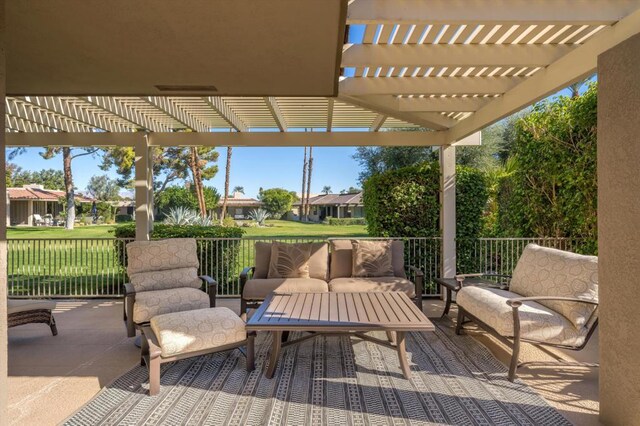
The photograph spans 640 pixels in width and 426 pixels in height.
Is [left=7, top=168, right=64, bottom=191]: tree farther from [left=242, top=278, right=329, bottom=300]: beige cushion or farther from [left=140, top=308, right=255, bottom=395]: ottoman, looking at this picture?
[left=140, top=308, right=255, bottom=395]: ottoman

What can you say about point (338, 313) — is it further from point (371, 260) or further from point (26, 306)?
point (26, 306)

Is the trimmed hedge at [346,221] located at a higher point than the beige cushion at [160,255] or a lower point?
lower

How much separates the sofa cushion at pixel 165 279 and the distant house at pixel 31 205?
2706cm

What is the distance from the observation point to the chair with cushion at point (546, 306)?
10.9 ft

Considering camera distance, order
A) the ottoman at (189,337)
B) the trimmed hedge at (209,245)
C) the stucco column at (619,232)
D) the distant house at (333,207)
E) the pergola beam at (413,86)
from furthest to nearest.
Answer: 1. the distant house at (333,207)
2. the trimmed hedge at (209,245)
3. the pergola beam at (413,86)
4. the ottoman at (189,337)
5. the stucco column at (619,232)

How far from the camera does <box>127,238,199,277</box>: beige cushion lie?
4668 mm

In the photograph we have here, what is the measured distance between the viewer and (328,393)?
3.06m

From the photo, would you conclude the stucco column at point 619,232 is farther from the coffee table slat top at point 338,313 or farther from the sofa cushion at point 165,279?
the sofa cushion at point 165,279

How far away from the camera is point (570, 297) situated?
3.45 m

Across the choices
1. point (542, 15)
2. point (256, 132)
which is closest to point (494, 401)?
point (542, 15)

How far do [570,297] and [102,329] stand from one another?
5.34 m

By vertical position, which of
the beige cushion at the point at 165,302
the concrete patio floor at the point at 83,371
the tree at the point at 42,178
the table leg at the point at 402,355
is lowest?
the concrete patio floor at the point at 83,371

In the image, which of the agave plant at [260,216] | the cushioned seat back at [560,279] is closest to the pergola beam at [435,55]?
the cushioned seat back at [560,279]

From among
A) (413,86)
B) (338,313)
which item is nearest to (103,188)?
(413,86)
